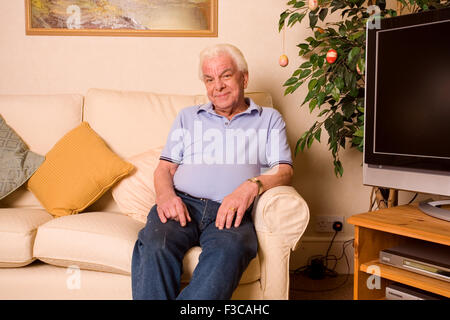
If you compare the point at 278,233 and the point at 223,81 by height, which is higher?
the point at 223,81

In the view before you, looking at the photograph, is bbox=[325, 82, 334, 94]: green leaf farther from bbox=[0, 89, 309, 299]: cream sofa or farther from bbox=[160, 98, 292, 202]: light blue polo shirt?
Result: bbox=[0, 89, 309, 299]: cream sofa

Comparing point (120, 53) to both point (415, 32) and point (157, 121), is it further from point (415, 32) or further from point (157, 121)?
point (415, 32)

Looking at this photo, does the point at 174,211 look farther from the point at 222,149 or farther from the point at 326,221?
the point at 326,221

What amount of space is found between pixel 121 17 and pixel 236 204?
145 cm

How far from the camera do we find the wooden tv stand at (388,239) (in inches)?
57.6

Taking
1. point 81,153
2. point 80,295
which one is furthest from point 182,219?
point 81,153

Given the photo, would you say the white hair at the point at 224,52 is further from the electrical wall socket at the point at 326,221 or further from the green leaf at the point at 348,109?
the electrical wall socket at the point at 326,221

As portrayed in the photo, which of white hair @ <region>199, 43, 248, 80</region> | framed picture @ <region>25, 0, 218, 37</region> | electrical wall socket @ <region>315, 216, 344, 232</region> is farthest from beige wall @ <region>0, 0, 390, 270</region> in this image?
white hair @ <region>199, 43, 248, 80</region>

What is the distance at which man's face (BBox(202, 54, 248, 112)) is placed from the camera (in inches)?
77.3

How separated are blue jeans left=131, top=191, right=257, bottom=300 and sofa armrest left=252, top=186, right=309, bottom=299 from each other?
7 cm

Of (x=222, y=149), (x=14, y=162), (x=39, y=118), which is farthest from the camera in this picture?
(x=39, y=118)

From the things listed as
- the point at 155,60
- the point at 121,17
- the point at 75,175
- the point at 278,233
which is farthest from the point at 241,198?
the point at 121,17

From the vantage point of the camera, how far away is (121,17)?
2.59m

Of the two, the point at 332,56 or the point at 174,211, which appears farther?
the point at 332,56
